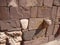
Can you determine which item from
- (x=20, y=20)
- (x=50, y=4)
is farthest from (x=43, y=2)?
(x=20, y=20)

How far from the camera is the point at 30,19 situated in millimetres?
3197

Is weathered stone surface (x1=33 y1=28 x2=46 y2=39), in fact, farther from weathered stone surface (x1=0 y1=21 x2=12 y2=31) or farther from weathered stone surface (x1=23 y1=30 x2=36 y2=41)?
weathered stone surface (x1=0 y1=21 x2=12 y2=31)

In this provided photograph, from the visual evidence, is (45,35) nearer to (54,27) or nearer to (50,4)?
(54,27)

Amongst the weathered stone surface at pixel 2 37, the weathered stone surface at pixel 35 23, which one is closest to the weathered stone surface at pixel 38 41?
the weathered stone surface at pixel 35 23

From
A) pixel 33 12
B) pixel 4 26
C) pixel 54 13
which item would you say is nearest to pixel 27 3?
pixel 33 12

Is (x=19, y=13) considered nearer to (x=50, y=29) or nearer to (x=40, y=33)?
(x=40, y=33)

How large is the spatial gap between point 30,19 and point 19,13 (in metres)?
0.34

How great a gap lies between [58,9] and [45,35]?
0.81 metres

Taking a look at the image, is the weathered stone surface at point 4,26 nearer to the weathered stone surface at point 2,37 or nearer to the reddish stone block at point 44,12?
the weathered stone surface at point 2,37

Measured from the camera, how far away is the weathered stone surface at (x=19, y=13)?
2977mm

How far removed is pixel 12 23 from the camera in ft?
9.99

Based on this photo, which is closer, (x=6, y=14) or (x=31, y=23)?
(x=6, y=14)

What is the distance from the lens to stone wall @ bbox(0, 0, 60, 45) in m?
2.98

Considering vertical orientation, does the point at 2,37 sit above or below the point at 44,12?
below
